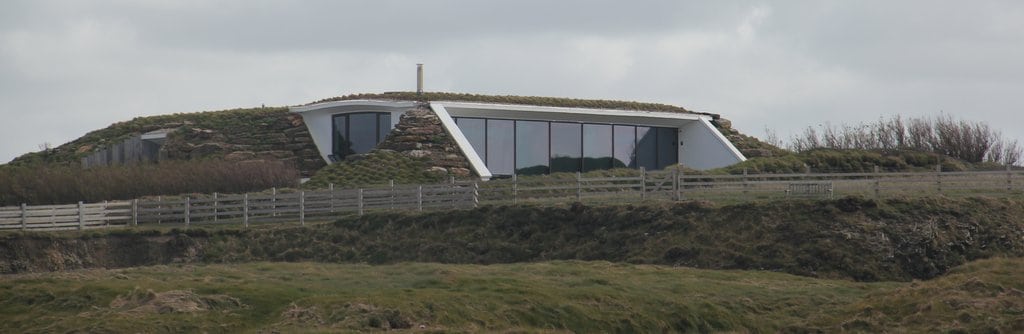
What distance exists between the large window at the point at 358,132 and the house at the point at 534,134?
35mm

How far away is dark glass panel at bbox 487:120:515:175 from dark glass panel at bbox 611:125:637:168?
4336mm

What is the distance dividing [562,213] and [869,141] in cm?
3098

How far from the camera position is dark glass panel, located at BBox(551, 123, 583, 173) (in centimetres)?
5069

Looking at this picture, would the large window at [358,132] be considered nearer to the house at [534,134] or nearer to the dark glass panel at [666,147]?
the house at [534,134]

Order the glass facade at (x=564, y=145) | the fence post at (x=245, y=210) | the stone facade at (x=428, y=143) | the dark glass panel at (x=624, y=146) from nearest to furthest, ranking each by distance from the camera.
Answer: the fence post at (x=245, y=210) < the stone facade at (x=428, y=143) < the glass facade at (x=564, y=145) < the dark glass panel at (x=624, y=146)

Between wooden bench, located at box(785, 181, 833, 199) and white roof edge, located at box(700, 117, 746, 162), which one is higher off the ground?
white roof edge, located at box(700, 117, 746, 162)

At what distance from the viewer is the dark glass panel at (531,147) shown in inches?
1966

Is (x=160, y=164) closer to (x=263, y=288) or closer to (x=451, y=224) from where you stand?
(x=451, y=224)

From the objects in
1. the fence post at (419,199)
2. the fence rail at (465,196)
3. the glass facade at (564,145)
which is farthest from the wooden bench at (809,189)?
the glass facade at (564,145)

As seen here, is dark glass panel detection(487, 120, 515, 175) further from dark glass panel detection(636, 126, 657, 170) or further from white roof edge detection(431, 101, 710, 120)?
dark glass panel detection(636, 126, 657, 170)

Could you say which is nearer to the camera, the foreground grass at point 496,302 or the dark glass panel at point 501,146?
the foreground grass at point 496,302

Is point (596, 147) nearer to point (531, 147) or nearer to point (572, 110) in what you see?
point (572, 110)

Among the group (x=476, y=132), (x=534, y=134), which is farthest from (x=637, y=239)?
(x=534, y=134)

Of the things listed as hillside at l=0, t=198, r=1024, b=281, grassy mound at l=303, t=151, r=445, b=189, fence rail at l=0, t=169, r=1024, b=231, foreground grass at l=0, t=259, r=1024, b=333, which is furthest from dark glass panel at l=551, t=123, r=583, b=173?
foreground grass at l=0, t=259, r=1024, b=333
